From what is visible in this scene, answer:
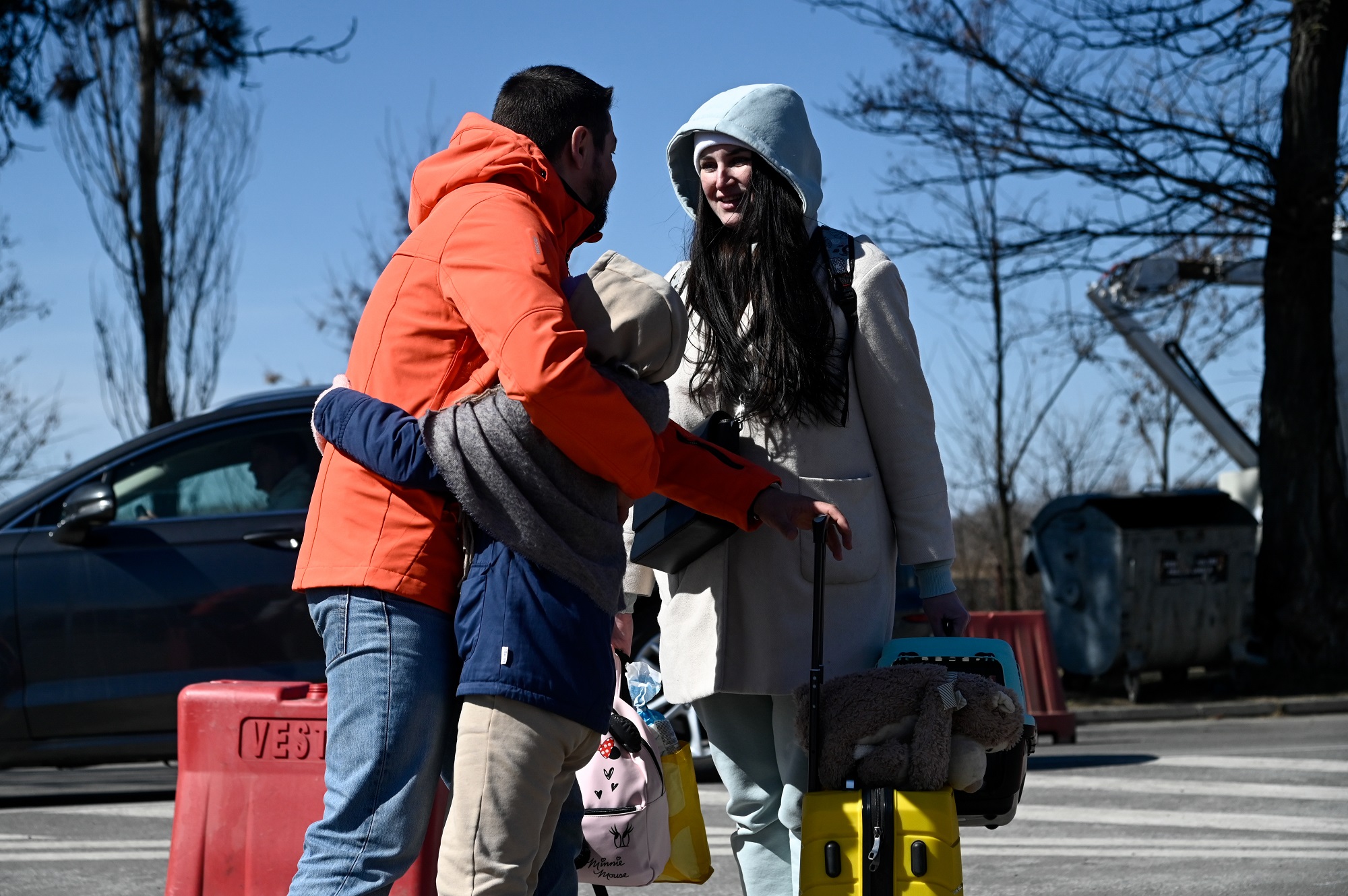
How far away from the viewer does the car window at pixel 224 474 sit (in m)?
6.54

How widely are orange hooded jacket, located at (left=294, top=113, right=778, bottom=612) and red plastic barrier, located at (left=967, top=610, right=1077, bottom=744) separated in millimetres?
7476

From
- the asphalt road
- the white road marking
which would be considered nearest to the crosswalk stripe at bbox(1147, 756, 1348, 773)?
the asphalt road

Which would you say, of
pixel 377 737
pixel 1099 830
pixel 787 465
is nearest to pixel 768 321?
pixel 787 465

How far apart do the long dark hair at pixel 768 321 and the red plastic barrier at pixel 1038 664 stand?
6.75 m

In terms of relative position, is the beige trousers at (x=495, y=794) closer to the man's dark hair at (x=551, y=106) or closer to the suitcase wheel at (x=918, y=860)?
the suitcase wheel at (x=918, y=860)

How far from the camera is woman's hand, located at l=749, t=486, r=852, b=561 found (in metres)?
2.79

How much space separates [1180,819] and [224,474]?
4572 millimetres

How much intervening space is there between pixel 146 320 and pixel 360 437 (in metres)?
12.3

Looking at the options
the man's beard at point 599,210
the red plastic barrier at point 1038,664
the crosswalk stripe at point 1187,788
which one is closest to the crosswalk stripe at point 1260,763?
the crosswalk stripe at point 1187,788

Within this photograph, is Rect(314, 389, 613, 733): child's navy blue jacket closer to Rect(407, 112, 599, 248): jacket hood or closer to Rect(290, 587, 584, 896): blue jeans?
Rect(290, 587, 584, 896): blue jeans

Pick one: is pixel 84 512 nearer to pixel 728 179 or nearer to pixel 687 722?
pixel 687 722

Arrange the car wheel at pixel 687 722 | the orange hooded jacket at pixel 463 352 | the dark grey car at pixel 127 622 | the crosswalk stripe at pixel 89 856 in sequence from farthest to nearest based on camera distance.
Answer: the car wheel at pixel 687 722, the dark grey car at pixel 127 622, the crosswalk stripe at pixel 89 856, the orange hooded jacket at pixel 463 352

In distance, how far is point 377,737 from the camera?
2.30 metres

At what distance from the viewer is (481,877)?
7.32ft
